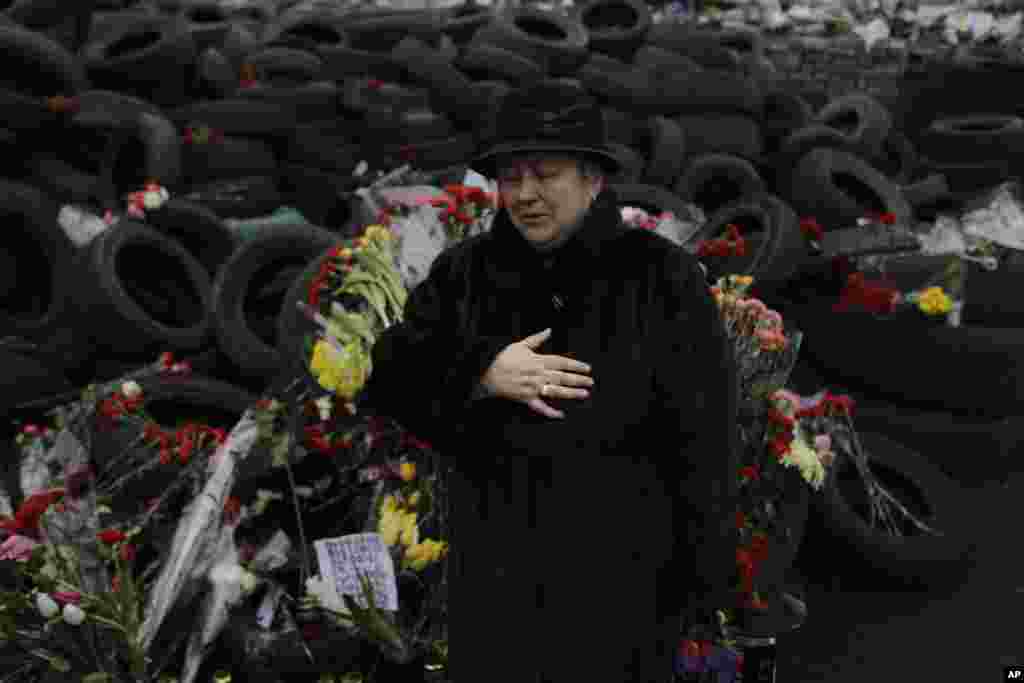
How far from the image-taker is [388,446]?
10.3ft

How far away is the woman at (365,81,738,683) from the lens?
5.88 feet

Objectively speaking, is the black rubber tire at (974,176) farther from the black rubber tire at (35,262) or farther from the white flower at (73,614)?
the white flower at (73,614)

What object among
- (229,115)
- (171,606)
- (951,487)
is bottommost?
(951,487)

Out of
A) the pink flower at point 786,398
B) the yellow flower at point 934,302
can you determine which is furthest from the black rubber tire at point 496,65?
the pink flower at point 786,398

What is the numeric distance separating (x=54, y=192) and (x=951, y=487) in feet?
23.2

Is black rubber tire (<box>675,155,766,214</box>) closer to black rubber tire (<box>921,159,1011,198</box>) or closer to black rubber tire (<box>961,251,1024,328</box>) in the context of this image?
black rubber tire (<box>921,159,1011,198</box>)

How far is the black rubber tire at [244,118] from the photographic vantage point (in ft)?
27.4

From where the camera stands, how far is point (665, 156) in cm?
830

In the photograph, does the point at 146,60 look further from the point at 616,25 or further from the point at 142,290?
the point at 616,25

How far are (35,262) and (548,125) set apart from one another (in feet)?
17.9

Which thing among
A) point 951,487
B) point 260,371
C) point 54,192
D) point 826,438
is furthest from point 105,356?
point 951,487

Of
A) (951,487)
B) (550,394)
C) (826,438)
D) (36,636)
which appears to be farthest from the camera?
(951,487)

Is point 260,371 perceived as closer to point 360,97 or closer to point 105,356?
point 105,356

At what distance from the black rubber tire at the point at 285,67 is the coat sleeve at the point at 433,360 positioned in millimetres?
8782
